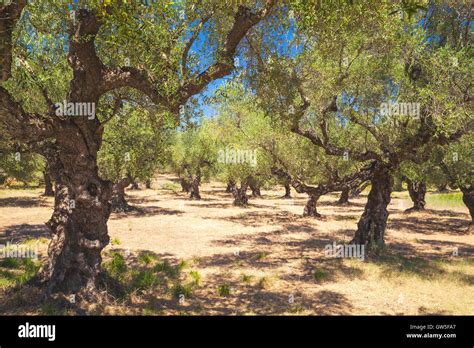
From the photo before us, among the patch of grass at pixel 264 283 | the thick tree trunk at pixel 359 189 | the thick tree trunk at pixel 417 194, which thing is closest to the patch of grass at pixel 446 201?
the thick tree trunk at pixel 359 189

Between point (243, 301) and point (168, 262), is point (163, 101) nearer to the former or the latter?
point (243, 301)

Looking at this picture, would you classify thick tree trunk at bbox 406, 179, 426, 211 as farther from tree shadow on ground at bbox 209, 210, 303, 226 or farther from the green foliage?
the green foliage

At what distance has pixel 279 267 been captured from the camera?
15.1 metres

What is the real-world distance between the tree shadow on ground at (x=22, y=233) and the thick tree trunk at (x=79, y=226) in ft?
35.5

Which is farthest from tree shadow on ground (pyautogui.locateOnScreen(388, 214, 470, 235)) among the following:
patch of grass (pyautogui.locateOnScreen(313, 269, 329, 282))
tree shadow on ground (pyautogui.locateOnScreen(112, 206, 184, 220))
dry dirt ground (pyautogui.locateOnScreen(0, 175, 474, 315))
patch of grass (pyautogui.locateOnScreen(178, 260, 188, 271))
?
tree shadow on ground (pyautogui.locateOnScreen(112, 206, 184, 220))

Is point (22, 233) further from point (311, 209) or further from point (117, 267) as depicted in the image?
point (311, 209)

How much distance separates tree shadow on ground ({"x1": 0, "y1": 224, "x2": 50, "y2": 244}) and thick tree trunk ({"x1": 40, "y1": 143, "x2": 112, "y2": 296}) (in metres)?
10.8

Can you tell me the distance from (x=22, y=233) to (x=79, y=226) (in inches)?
553

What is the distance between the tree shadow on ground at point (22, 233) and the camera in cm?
1920

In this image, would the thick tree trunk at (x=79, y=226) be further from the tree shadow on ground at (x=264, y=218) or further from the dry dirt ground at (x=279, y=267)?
the tree shadow on ground at (x=264, y=218)

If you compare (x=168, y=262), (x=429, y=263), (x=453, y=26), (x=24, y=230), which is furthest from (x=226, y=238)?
(x=453, y=26)

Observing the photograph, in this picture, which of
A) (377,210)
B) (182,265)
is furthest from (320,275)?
(377,210)

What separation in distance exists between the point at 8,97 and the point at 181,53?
15.5 feet
